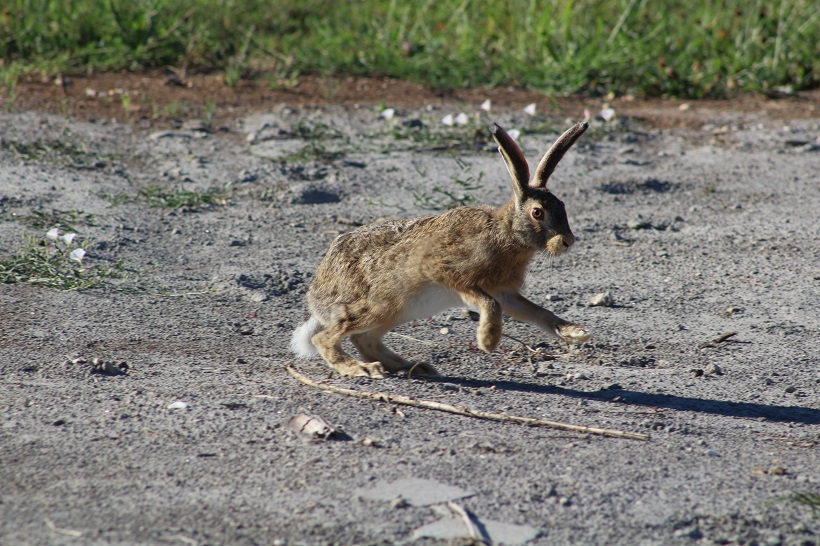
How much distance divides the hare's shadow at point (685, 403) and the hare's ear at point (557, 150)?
94 centimetres

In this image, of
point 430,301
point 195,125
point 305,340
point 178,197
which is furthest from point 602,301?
point 195,125

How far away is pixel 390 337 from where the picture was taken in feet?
18.2

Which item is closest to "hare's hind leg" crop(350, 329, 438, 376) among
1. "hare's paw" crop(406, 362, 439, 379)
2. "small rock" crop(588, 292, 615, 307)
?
"hare's paw" crop(406, 362, 439, 379)

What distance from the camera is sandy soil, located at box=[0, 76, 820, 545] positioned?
11.2 ft

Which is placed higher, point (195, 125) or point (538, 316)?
point (538, 316)

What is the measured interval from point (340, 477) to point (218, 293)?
2.43 meters

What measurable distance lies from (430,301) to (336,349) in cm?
50

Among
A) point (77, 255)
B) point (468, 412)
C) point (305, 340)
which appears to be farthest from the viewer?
point (77, 255)

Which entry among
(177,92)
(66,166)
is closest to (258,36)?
(177,92)

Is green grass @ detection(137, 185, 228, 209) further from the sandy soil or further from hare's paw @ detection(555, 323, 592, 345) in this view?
hare's paw @ detection(555, 323, 592, 345)

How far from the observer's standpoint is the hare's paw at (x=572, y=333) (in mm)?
4496

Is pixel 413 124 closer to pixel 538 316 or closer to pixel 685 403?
pixel 538 316

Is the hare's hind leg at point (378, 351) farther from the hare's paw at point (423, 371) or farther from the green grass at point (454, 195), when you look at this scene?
the green grass at point (454, 195)

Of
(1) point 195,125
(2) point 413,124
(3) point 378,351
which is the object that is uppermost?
(2) point 413,124
